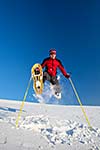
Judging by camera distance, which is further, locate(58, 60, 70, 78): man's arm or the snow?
locate(58, 60, 70, 78): man's arm

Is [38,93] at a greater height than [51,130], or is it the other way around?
[38,93]

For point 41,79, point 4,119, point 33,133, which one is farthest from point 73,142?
point 41,79

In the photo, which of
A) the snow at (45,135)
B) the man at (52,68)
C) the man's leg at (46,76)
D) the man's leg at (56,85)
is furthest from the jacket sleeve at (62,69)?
the snow at (45,135)

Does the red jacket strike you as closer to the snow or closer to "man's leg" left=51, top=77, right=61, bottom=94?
"man's leg" left=51, top=77, right=61, bottom=94

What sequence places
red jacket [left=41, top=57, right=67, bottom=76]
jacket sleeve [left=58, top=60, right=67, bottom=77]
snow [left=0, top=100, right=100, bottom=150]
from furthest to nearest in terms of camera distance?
jacket sleeve [left=58, top=60, right=67, bottom=77], red jacket [left=41, top=57, right=67, bottom=76], snow [left=0, top=100, right=100, bottom=150]

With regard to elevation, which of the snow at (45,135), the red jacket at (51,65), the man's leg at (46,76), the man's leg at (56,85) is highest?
the red jacket at (51,65)

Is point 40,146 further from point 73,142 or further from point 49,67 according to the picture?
point 49,67

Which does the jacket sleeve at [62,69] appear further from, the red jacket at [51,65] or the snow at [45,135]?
the snow at [45,135]

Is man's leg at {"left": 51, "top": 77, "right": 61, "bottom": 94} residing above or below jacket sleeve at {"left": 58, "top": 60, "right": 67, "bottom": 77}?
below

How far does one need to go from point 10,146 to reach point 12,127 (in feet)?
6.64

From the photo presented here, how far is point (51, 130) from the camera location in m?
8.85

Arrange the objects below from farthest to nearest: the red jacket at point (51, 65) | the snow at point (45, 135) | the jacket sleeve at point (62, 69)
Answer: the jacket sleeve at point (62, 69), the red jacket at point (51, 65), the snow at point (45, 135)

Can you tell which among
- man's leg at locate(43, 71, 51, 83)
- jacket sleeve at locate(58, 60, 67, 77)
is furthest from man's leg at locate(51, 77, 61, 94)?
jacket sleeve at locate(58, 60, 67, 77)

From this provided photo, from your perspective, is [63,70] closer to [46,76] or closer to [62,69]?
[62,69]
